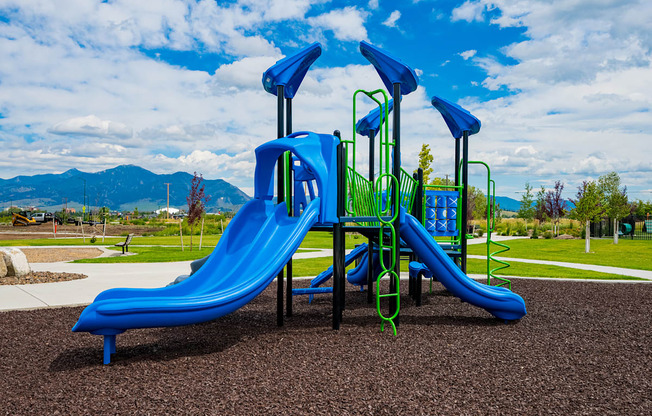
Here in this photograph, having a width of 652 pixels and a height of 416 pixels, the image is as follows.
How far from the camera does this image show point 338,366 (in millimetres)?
4742

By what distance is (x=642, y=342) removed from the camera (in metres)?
6.02

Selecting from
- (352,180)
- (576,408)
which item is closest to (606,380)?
(576,408)

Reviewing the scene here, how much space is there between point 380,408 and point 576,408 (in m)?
1.61

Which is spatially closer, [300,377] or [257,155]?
[300,377]

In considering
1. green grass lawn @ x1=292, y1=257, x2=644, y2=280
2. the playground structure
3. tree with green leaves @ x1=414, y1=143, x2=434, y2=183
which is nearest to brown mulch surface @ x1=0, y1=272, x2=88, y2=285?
green grass lawn @ x1=292, y1=257, x2=644, y2=280

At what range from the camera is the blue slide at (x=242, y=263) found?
4641mm

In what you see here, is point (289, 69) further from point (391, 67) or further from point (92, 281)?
point (92, 281)

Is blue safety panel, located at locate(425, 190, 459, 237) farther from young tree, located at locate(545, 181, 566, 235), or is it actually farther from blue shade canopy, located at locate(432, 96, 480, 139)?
young tree, located at locate(545, 181, 566, 235)

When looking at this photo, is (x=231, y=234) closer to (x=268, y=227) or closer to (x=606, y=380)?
(x=268, y=227)

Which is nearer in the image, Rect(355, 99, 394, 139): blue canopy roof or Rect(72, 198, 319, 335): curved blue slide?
Rect(72, 198, 319, 335): curved blue slide

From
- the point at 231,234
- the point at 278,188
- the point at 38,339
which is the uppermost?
the point at 278,188

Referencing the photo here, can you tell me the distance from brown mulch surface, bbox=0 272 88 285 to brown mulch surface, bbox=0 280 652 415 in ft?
11.8

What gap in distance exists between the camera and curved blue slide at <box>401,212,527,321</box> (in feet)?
21.9

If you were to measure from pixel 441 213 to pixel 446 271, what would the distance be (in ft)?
5.84
